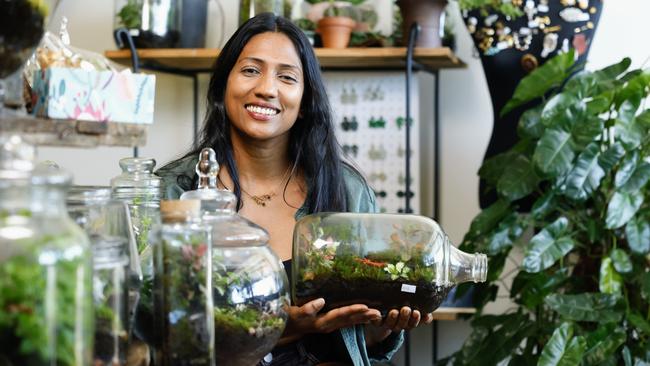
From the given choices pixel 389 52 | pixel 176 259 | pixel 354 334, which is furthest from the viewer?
pixel 389 52

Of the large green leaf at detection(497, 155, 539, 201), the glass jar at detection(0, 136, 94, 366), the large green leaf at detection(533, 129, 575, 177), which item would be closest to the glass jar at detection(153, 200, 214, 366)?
the glass jar at detection(0, 136, 94, 366)

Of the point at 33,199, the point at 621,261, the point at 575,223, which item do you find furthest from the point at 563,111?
the point at 33,199

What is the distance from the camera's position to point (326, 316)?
1807 millimetres

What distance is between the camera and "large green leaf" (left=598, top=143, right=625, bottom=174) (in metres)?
3.12

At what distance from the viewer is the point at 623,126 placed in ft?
10.2

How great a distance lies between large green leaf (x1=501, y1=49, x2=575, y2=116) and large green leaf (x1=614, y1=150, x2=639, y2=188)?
0.33m

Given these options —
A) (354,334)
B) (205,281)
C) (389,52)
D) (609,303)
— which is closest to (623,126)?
(609,303)

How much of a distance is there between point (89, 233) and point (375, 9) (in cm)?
271

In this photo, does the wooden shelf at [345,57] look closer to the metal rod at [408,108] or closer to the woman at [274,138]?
the metal rod at [408,108]

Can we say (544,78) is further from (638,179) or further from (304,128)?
(304,128)

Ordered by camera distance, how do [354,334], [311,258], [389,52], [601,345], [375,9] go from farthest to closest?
[375,9] < [389,52] < [601,345] < [354,334] < [311,258]

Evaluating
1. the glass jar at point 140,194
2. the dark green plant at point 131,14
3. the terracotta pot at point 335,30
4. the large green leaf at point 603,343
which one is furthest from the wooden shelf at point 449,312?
the glass jar at point 140,194

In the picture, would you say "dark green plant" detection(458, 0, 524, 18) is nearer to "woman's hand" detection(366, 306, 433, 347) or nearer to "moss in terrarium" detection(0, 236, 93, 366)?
"woman's hand" detection(366, 306, 433, 347)

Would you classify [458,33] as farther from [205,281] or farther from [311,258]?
[205,281]
